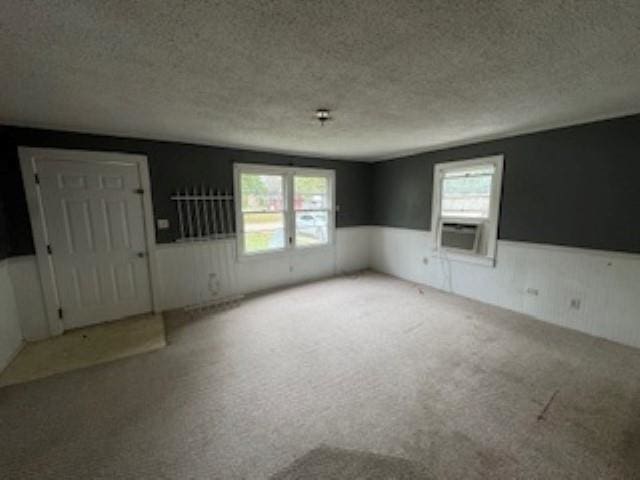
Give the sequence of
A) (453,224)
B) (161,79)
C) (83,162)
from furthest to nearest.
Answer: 1. (453,224)
2. (83,162)
3. (161,79)

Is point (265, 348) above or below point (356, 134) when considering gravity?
below

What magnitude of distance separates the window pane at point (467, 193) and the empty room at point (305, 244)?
0.03 metres

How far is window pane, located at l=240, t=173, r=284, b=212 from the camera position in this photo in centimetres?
419

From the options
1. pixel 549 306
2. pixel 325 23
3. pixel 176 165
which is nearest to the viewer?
pixel 325 23

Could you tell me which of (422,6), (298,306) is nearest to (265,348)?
(298,306)

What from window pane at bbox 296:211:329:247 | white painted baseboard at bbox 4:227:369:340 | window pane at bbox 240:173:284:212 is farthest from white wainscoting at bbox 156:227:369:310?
window pane at bbox 240:173:284:212

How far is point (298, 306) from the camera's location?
378cm

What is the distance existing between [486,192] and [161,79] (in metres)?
3.95

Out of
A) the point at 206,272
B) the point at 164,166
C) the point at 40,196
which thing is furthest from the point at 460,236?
the point at 40,196

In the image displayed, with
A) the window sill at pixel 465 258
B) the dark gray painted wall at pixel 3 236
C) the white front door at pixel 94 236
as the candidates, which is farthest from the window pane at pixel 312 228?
the dark gray painted wall at pixel 3 236

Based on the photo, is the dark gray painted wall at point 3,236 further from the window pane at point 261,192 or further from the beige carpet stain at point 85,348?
the window pane at point 261,192

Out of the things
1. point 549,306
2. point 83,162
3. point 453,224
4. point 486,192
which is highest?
point 83,162

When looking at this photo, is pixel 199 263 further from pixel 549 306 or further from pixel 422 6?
pixel 549 306

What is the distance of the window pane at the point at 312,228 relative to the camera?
191 inches
